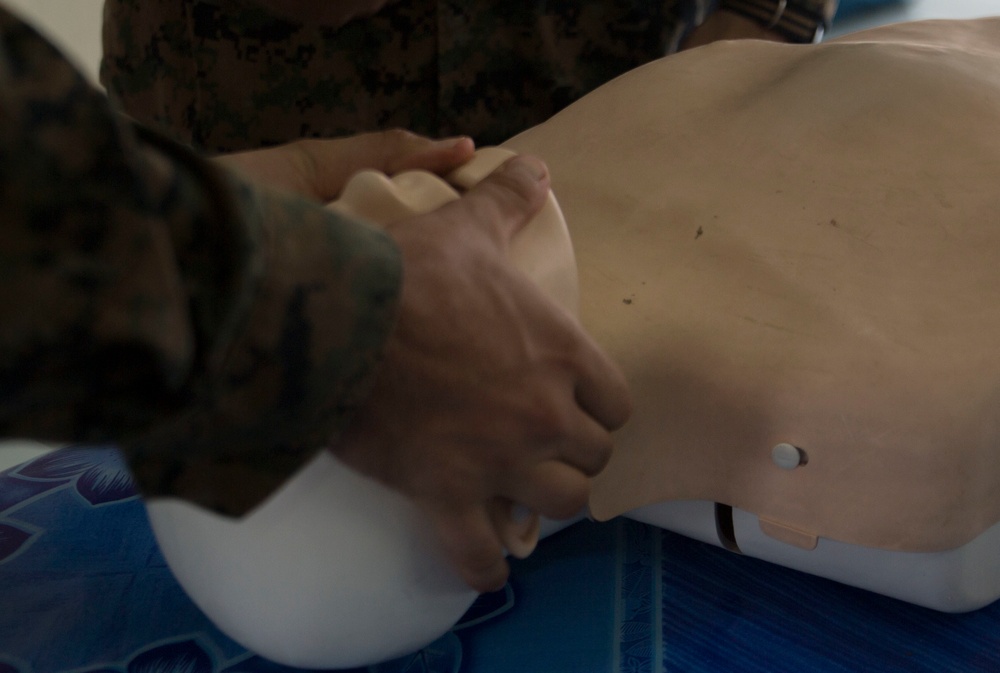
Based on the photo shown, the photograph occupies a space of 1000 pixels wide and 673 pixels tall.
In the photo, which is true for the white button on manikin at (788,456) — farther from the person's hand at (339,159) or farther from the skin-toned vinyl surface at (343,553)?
the person's hand at (339,159)

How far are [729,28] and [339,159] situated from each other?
88 centimetres

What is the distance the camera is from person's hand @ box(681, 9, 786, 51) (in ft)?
4.62

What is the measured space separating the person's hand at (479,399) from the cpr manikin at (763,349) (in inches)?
2.0

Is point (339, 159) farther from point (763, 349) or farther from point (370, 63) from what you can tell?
point (370, 63)

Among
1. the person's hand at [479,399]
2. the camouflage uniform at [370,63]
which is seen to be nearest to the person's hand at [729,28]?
the camouflage uniform at [370,63]

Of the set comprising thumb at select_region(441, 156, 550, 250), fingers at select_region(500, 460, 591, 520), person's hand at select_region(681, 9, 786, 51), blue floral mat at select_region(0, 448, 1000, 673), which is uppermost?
thumb at select_region(441, 156, 550, 250)

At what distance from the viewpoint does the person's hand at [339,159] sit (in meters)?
0.74

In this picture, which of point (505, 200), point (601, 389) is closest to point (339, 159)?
point (505, 200)

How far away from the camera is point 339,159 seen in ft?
2.52

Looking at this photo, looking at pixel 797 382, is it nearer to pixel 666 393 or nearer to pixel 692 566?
pixel 666 393

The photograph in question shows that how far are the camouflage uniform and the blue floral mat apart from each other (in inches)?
23.0

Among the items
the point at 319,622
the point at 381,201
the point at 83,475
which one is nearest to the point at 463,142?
the point at 381,201

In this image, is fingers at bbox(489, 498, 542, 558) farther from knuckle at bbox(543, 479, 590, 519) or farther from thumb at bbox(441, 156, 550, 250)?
thumb at bbox(441, 156, 550, 250)

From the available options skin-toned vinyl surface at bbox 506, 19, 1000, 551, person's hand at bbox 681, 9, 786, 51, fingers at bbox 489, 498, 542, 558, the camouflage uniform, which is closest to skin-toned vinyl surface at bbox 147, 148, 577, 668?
fingers at bbox 489, 498, 542, 558
